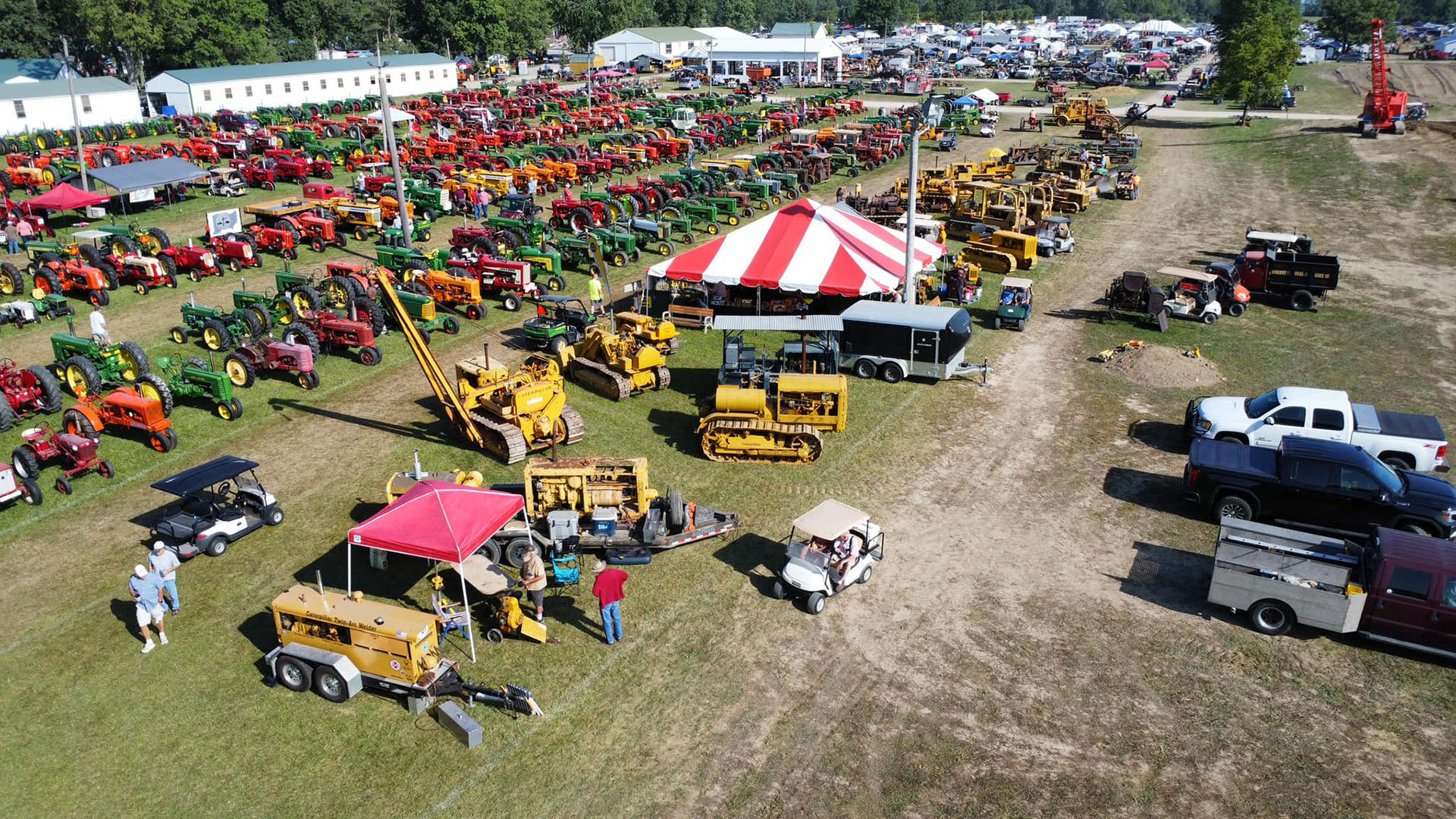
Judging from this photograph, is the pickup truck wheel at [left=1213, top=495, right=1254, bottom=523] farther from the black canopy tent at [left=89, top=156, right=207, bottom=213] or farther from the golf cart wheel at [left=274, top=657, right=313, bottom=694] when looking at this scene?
the black canopy tent at [left=89, top=156, right=207, bottom=213]

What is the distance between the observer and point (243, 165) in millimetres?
46531

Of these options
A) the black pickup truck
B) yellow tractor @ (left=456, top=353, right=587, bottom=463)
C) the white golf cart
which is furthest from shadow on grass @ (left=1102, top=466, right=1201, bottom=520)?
yellow tractor @ (left=456, top=353, right=587, bottom=463)

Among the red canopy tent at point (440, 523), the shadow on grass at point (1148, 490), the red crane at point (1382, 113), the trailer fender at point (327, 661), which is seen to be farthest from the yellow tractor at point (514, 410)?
the red crane at point (1382, 113)

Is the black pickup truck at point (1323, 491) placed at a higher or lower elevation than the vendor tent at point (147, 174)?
lower

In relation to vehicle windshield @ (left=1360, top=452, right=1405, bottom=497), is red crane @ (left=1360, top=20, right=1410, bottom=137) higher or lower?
higher

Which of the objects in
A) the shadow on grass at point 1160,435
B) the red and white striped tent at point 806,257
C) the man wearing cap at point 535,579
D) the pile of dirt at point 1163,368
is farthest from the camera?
the red and white striped tent at point 806,257

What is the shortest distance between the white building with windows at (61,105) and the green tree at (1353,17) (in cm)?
12910

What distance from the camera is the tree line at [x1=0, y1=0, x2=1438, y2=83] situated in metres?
75.0

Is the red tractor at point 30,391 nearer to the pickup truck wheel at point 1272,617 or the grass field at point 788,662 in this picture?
the grass field at point 788,662

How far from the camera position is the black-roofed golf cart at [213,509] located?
15562 mm

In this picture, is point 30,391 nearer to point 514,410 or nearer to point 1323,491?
point 514,410

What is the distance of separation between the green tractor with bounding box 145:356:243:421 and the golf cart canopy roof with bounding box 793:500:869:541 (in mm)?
14111

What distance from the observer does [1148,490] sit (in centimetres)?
1820

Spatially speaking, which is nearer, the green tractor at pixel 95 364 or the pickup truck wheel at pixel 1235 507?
the pickup truck wheel at pixel 1235 507
